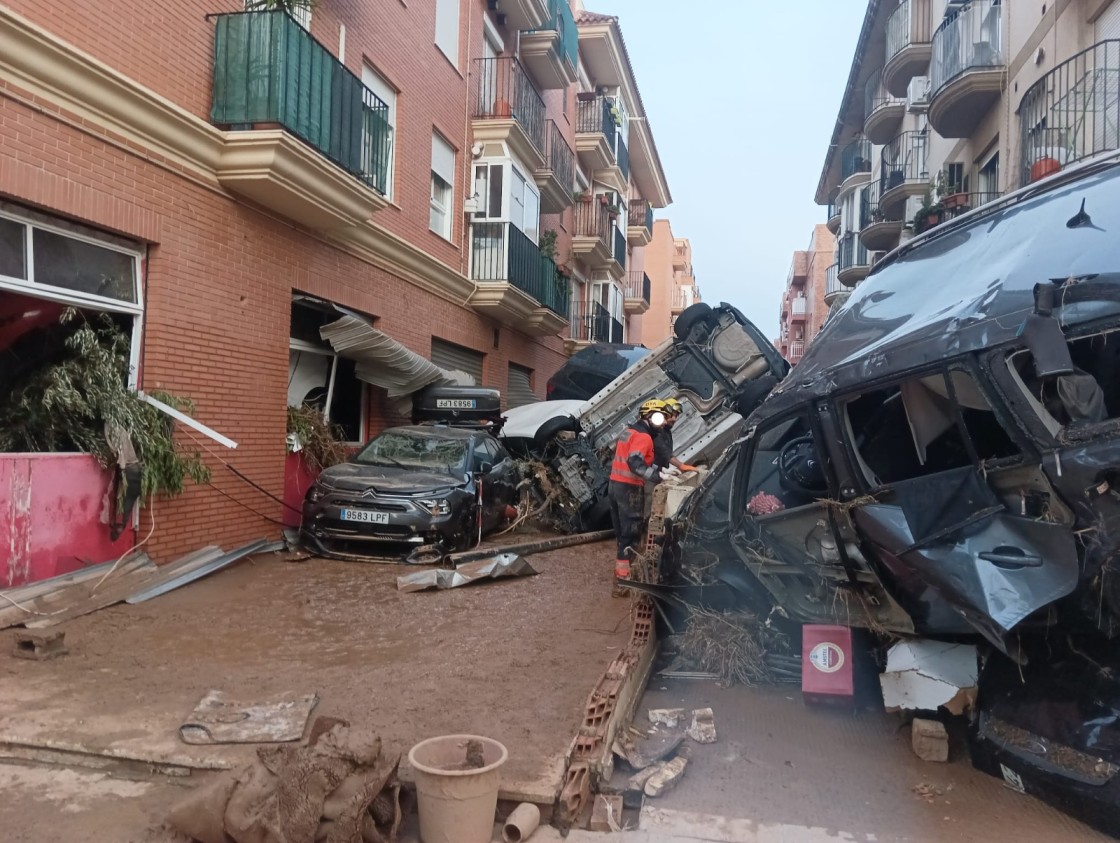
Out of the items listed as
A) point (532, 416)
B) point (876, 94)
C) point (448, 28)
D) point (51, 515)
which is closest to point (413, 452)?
point (532, 416)

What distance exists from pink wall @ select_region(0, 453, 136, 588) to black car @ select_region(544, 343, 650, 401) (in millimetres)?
8141

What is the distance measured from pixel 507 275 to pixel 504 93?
389 cm

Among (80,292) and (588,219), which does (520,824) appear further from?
(588,219)

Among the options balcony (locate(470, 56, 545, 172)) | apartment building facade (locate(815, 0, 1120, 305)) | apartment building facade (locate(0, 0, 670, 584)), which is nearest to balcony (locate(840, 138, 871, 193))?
apartment building facade (locate(815, 0, 1120, 305))

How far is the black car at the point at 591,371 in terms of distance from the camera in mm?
13477

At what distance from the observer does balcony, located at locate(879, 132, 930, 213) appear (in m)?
20.1

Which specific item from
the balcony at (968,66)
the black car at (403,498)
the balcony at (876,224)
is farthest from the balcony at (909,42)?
the black car at (403,498)

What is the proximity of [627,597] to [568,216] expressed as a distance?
18.5m

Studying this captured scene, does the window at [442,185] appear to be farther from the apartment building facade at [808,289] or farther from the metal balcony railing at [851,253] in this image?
the apartment building facade at [808,289]

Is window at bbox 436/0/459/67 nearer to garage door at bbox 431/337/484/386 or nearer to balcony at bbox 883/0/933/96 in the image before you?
garage door at bbox 431/337/484/386

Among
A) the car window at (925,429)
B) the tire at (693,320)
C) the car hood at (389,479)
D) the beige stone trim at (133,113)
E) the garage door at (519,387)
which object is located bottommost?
the car hood at (389,479)

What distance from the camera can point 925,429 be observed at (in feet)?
13.5

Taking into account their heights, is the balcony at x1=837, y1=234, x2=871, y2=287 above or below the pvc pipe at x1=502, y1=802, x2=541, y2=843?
above

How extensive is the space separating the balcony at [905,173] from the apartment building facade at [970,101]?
32 mm
